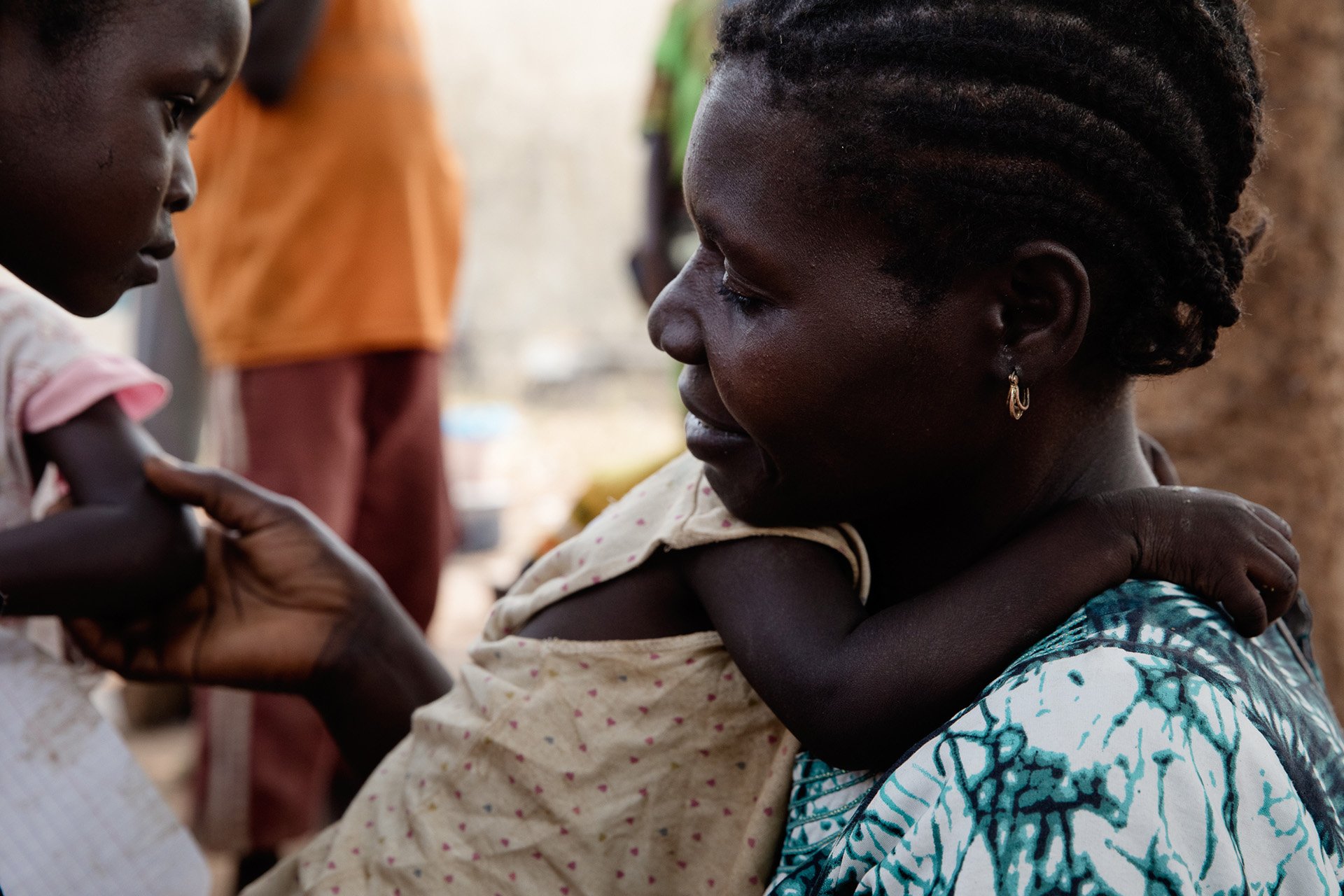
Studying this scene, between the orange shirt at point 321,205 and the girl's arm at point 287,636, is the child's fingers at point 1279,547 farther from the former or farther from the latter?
the orange shirt at point 321,205

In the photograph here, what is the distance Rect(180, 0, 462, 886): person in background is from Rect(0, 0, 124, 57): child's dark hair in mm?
1673

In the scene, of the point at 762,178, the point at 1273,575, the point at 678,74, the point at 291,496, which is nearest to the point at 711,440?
the point at 762,178

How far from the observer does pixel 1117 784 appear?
999 mm

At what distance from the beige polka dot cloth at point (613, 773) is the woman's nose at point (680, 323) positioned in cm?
19

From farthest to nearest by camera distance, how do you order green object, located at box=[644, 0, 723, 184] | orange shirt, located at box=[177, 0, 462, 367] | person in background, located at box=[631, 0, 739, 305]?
person in background, located at box=[631, 0, 739, 305] → green object, located at box=[644, 0, 723, 184] → orange shirt, located at box=[177, 0, 462, 367]

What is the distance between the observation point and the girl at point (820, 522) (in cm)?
119

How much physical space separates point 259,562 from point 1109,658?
1230 mm

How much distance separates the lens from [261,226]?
10.3 feet

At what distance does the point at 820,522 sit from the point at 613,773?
14.4 inches

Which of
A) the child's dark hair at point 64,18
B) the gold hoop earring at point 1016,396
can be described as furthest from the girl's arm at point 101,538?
the gold hoop earring at point 1016,396

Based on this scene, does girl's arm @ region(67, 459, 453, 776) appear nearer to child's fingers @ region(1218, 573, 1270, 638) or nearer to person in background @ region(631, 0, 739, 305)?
child's fingers @ region(1218, 573, 1270, 638)

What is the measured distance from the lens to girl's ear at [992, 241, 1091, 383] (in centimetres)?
118

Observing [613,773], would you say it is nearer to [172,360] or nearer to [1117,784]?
[1117,784]

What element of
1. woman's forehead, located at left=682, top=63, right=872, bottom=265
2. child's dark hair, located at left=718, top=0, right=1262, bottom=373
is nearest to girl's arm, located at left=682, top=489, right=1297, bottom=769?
child's dark hair, located at left=718, top=0, right=1262, bottom=373
